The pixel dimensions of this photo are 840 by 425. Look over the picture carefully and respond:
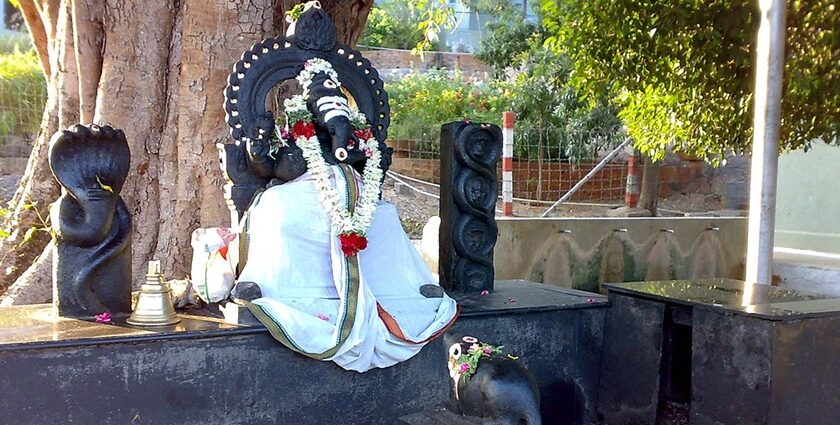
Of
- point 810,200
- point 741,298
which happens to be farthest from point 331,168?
point 810,200

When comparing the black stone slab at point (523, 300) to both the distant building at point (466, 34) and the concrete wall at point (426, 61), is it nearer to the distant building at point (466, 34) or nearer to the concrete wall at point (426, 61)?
the concrete wall at point (426, 61)

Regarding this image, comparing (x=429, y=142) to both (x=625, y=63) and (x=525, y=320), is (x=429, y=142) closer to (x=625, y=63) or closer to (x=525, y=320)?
(x=625, y=63)

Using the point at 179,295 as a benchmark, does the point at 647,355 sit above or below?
below

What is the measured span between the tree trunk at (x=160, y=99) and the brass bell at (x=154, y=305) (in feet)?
4.36

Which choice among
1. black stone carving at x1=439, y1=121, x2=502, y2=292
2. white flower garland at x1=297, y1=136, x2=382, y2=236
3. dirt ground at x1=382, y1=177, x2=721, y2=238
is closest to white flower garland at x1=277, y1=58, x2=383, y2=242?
white flower garland at x1=297, y1=136, x2=382, y2=236

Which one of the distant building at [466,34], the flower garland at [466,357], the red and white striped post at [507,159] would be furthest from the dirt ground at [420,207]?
the distant building at [466,34]

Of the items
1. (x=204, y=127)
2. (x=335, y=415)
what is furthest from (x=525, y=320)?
(x=204, y=127)

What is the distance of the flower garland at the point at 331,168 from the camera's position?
353 centimetres

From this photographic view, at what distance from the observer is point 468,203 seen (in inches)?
169

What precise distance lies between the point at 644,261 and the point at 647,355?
3.35m

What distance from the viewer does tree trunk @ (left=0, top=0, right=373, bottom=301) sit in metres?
4.57

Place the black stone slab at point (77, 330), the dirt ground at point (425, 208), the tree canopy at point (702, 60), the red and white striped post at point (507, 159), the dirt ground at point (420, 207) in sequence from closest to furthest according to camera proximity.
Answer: the black stone slab at point (77, 330) → the tree canopy at point (702, 60) → the red and white striped post at point (507, 159) → the dirt ground at point (420, 207) → the dirt ground at point (425, 208)

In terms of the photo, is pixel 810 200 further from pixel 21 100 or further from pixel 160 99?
pixel 21 100

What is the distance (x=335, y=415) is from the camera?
3492mm
